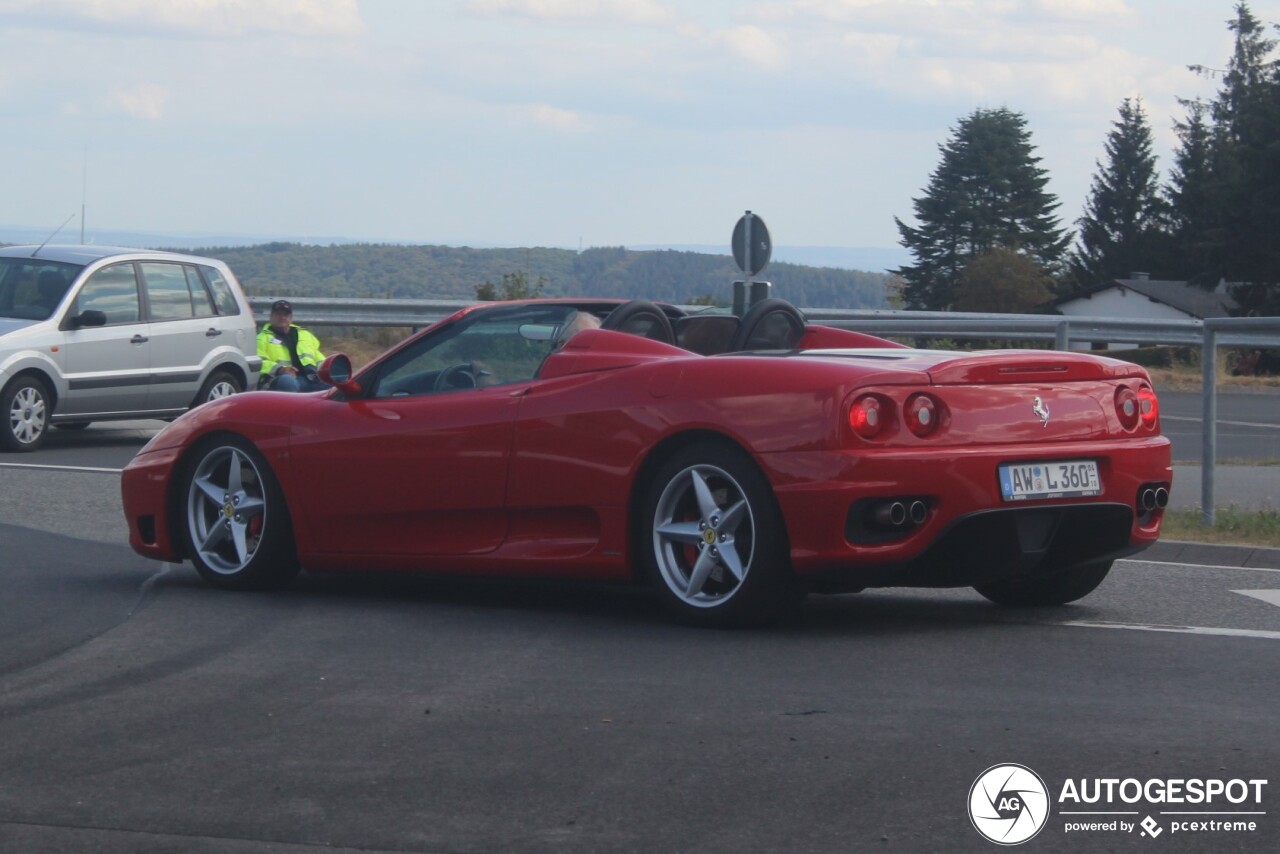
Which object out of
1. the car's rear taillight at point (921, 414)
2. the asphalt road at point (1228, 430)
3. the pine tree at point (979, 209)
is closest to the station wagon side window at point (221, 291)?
the asphalt road at point (1228, 430)

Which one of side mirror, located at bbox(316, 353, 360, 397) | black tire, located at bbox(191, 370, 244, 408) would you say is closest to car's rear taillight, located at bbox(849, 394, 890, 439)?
side mirror, located at bbox(316, 353, 360, 397)

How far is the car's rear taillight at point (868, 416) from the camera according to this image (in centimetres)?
630

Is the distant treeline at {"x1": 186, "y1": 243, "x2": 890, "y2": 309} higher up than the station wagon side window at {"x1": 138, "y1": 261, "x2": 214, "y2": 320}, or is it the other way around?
the distant treeline at {"x1": 186, "y1": 243, "x2": 890, "y2": 309}

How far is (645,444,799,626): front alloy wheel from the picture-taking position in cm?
645

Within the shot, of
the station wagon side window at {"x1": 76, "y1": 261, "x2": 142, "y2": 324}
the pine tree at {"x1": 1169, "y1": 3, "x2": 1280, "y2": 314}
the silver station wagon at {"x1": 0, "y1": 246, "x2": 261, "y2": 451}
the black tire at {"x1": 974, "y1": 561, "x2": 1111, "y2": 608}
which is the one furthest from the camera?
the pine tree at {"x1": 1169, "y1": 3, "x2": 1280, "y2": 314}

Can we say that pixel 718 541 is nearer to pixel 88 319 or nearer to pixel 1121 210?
pixel 88 319

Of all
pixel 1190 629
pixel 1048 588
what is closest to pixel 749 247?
pixel 1048 588

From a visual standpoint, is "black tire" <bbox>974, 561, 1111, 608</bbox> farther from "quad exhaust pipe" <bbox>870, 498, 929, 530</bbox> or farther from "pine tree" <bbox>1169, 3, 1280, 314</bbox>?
"pine tree" <bbox>1169, 3, 1280, 314</bbox>

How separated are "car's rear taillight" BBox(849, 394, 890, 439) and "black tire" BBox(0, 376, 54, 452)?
11319mm

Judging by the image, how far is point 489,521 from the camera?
7324 millimetres

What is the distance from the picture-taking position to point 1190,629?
6988mm

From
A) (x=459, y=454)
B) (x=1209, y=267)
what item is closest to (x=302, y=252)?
(x=1209, y=267)

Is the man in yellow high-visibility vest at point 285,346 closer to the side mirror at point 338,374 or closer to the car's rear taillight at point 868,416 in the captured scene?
the side mirror at point 338,374

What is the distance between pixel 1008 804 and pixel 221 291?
48.4 ft
